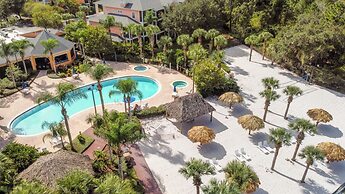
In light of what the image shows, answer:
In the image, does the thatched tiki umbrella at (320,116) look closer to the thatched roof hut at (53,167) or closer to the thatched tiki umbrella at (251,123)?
the thatched tiki umbrella at (251,123)

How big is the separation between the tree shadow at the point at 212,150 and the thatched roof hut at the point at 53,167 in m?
10.5

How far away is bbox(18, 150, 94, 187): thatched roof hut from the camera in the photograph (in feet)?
72.2

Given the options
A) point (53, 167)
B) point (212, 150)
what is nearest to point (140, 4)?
point (212, 150)

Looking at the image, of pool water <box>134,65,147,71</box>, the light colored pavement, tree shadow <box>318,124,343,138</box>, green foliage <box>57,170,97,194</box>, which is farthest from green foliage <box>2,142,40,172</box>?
tree shadow <box>318,124,343,138</box>

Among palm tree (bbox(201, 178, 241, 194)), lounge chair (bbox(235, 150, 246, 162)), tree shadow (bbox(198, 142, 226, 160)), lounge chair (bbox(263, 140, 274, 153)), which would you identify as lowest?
tree shadow (bbox(198, 142, 226, 160))

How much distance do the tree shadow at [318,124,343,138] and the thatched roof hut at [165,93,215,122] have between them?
38.5ft

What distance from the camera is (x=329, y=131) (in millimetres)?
31438

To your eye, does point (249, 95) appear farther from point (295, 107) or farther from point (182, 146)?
point (182, 146)

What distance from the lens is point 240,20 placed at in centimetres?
5325

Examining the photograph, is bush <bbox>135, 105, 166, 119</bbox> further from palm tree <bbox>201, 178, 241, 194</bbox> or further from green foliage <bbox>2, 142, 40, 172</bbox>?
palm tree <bbox>201, 178, 241, 194</bbox>

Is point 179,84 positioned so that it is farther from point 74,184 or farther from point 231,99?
point 74,184

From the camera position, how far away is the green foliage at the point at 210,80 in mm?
35812

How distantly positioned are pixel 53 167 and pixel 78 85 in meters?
19.5

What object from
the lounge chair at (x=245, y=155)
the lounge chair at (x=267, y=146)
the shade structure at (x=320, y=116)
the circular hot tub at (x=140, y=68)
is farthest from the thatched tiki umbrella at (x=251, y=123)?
the circular hot tub at (x=140, y=68)
